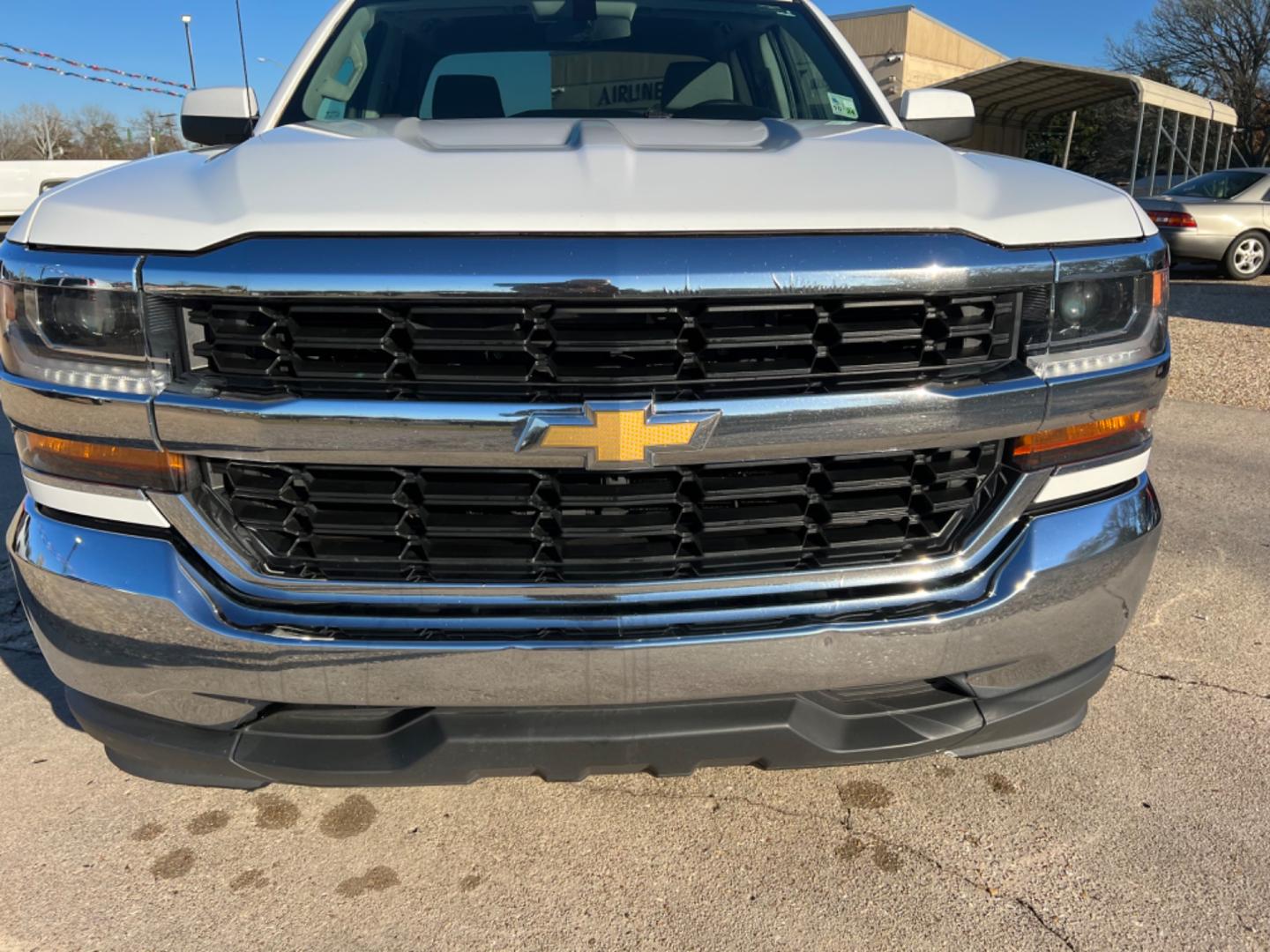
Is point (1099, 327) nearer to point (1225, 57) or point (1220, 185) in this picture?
point (1220, 185)

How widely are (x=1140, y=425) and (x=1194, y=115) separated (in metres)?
20.9

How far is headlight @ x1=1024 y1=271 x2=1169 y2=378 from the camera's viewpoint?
1.79 meters

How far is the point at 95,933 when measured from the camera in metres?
1.90

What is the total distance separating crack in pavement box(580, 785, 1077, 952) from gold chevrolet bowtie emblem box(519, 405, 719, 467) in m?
1.07

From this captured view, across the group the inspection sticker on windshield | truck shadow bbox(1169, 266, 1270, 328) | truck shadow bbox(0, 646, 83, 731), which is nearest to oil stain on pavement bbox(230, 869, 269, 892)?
truck shadow bbox(0, 646, 83, 731)

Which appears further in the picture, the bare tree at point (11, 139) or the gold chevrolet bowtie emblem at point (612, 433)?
the bare tree at point (11, 139)

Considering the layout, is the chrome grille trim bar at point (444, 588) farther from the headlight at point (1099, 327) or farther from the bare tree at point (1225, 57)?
the bare tree at point (1225, 57)

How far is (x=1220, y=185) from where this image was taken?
41.0ft

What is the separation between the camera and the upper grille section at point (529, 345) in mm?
1628

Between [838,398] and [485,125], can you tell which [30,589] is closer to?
[485,125]

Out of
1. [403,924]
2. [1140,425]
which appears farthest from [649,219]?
[403,924]

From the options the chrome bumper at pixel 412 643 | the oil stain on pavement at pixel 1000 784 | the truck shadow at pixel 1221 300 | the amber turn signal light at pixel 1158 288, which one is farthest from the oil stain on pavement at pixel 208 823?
the truck shadow at pixel 1221 300

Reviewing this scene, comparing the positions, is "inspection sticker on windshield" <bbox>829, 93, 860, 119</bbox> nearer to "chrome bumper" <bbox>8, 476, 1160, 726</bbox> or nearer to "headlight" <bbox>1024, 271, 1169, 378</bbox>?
"headlight" <bbox>1024, 271, 1169, 378</bbox>

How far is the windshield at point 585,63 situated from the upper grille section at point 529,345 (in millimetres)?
1479
